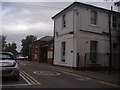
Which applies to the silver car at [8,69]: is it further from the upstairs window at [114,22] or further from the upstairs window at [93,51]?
the upstairs window at [114,22]

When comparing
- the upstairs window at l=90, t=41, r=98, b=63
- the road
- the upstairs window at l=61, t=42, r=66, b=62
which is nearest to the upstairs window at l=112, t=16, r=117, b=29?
the upstairs window at l=90, t=41, r=98, b=63

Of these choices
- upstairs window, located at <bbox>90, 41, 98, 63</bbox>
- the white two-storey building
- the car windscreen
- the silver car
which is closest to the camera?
the silver car

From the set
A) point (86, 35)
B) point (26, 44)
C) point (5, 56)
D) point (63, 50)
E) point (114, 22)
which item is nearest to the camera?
point (5, 56)

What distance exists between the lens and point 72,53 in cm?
2069

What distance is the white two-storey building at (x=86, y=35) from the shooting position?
67.3 feet

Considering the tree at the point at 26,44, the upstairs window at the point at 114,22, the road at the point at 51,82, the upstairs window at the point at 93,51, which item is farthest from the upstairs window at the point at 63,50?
the tree at the point at 26,44

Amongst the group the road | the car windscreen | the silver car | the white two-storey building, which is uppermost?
the white two-storey building

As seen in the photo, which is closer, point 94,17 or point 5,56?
point 5,56

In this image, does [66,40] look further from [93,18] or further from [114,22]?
[114,22]

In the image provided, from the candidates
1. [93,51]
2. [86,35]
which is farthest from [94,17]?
[93,51]

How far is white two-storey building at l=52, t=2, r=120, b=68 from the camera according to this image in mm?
20516

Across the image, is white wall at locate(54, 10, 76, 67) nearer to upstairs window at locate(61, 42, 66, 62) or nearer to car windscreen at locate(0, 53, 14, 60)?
upstairs window at locate(61, 42, 66, 62)

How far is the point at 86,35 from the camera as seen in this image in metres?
21.0

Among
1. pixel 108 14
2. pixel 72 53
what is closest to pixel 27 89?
pixel 72 53
